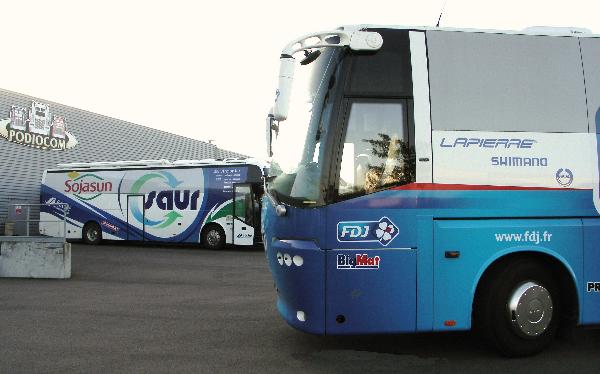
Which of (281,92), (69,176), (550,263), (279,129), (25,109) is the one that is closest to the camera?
(281,92)

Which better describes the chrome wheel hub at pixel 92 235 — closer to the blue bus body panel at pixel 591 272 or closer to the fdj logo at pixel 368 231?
the fdj logo at pixel 368 231

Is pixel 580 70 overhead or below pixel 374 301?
overhead

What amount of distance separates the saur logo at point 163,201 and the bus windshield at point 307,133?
49.6 feet

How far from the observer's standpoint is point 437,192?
522 centimetres

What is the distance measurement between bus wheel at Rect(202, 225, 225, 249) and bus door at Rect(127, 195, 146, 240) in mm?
2657

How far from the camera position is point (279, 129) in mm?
6172

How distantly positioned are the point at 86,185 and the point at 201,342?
59.2 feet

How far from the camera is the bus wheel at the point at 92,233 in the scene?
2256 centimetres

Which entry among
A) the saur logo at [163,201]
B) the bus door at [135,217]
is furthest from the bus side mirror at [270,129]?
the bus door at [135,217]

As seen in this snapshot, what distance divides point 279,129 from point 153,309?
12.7 feet


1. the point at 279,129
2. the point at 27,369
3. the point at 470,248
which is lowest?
the point at 27,369

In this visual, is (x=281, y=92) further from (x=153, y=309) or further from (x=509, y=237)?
(x=153, y=309)

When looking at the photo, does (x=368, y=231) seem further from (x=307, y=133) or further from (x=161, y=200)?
(x=161, y=200)

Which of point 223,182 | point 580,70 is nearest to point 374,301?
point 580,70
